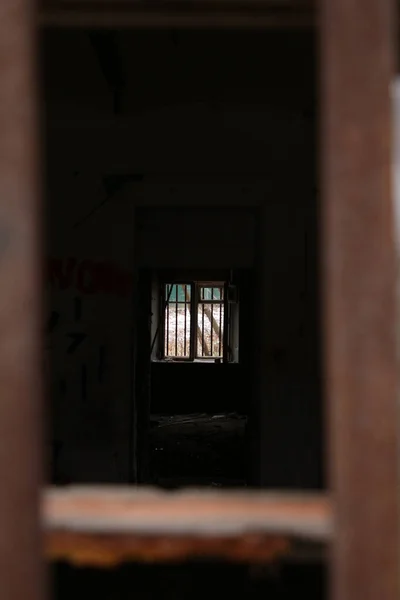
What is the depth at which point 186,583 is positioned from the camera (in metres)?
1.36

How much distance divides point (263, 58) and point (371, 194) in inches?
125

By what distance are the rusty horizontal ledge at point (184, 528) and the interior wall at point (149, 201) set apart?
3.09 meters

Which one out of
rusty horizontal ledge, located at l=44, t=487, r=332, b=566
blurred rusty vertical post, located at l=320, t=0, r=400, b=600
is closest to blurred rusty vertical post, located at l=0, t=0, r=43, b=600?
rusty horizontal ledge, located at l=44, t=487, r=332, b=566

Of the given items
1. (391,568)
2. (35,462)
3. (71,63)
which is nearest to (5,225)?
(35,462)

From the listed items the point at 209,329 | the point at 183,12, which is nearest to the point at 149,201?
the point at 183,12

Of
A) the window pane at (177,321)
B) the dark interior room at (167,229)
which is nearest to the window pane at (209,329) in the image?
the window pane at (177,321)

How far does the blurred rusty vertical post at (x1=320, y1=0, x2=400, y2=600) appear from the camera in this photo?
1008 millimetres

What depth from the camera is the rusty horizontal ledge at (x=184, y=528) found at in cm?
103

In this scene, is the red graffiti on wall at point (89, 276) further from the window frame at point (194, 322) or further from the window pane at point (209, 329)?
the window pane at point (209, 329)

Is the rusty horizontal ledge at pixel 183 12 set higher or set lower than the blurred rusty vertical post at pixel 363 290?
higher

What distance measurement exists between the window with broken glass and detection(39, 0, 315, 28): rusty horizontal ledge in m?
11.0

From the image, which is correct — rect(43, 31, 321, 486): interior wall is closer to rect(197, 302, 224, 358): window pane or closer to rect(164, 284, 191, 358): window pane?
rect(164, 284, 191, 358): window pane

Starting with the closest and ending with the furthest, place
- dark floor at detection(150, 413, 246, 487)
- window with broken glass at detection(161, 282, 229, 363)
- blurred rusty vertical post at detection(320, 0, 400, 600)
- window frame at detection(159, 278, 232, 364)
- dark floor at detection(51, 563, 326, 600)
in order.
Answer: blurred rusty vertical post at detection(320, 0, 400, 600)
dark floor at detection(51, 563, 326, 600)
dark floor at detection(150, 413, 246, 487)
window frame at detection(159, 278, 232, 364)
window with broken glass at detection(161, 282, 229, 363)

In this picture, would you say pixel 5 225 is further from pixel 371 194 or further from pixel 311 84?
pixel 311 84
